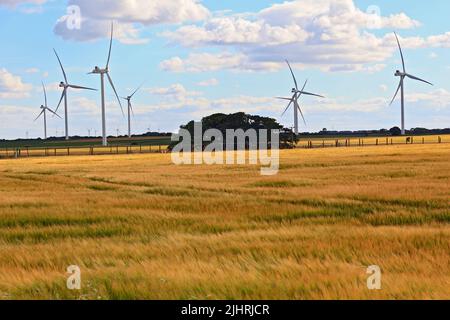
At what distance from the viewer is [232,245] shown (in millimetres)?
15820

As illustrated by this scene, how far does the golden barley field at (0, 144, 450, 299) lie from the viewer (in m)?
11.0

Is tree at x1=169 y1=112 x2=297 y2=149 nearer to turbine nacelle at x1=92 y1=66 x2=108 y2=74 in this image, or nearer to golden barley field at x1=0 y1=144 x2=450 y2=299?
turbine nacelle at x1=92 y1=66 x2=108 y2=74

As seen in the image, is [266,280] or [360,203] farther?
[360,203]

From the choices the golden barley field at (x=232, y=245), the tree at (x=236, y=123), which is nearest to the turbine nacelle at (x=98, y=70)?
the tree at (x=236, y=123)

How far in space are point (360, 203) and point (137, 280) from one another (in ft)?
53.5

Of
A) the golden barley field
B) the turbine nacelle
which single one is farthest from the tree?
the golden barley field

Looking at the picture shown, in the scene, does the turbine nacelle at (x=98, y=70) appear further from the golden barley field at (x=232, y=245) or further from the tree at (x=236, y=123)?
the golden barley field at (x=232, y=245)

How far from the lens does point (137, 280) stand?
1176cm

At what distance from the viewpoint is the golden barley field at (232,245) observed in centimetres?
1098

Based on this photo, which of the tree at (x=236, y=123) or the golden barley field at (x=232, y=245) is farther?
the tree at (x=236, y=123)

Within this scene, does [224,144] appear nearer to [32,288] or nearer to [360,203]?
[360,203]

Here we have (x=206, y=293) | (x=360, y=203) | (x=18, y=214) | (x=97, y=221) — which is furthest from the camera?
(x=360, y=203)

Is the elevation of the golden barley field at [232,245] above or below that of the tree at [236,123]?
below
